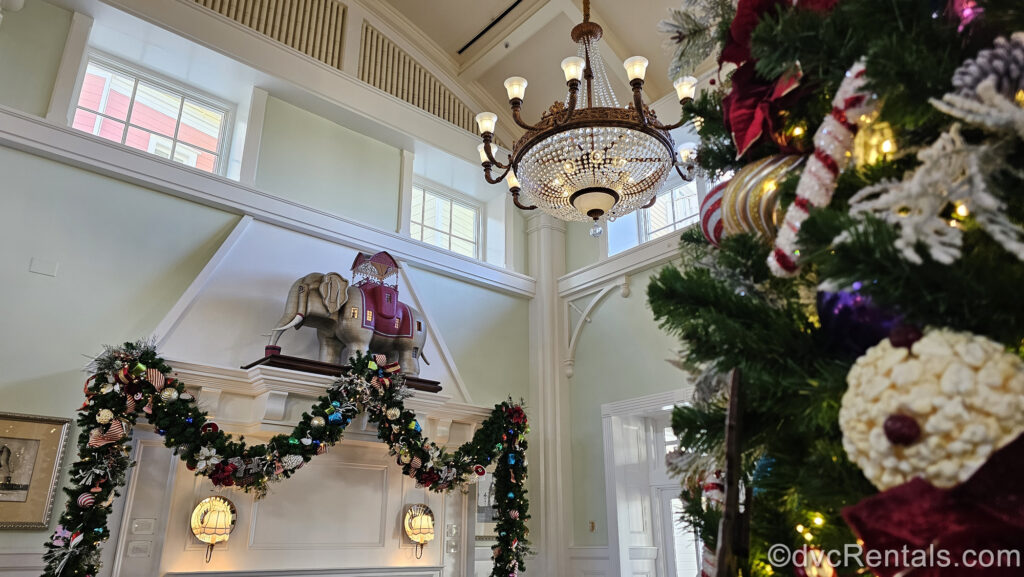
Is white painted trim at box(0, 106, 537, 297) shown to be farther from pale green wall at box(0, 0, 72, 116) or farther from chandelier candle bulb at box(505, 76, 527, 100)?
chandelier candle bulb at box(505, 76, 527, 100)

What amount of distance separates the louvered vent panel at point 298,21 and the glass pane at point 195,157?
1039 millimetres

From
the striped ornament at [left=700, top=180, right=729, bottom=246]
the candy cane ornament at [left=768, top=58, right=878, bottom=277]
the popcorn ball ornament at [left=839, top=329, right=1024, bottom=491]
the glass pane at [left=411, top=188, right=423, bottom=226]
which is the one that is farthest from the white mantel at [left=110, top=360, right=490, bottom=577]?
the popcorn ball ornament at [left=839, top=329, right=1024, bottom=491]

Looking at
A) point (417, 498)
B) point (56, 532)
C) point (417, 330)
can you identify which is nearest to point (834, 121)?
point (56, 532)

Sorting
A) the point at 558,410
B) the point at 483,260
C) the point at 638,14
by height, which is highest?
the point at 638,14

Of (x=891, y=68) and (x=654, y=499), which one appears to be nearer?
(x=891, y=68)

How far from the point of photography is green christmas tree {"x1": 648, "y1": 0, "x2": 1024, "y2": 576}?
1.71ft

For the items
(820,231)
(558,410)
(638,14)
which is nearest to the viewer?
(820,231)

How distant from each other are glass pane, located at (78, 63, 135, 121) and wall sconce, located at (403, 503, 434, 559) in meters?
3.39

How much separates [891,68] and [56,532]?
381cm

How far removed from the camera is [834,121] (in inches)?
28.3

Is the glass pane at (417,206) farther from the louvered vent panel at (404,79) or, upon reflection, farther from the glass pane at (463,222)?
the louvered vent panel at (404,79)

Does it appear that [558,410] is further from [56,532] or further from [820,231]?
[820,231]

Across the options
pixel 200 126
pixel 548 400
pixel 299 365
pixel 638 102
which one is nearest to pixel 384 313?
pixel 299 365

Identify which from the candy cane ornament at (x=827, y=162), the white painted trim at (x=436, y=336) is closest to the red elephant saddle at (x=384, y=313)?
the white painted trim at (x=436, y=336)
